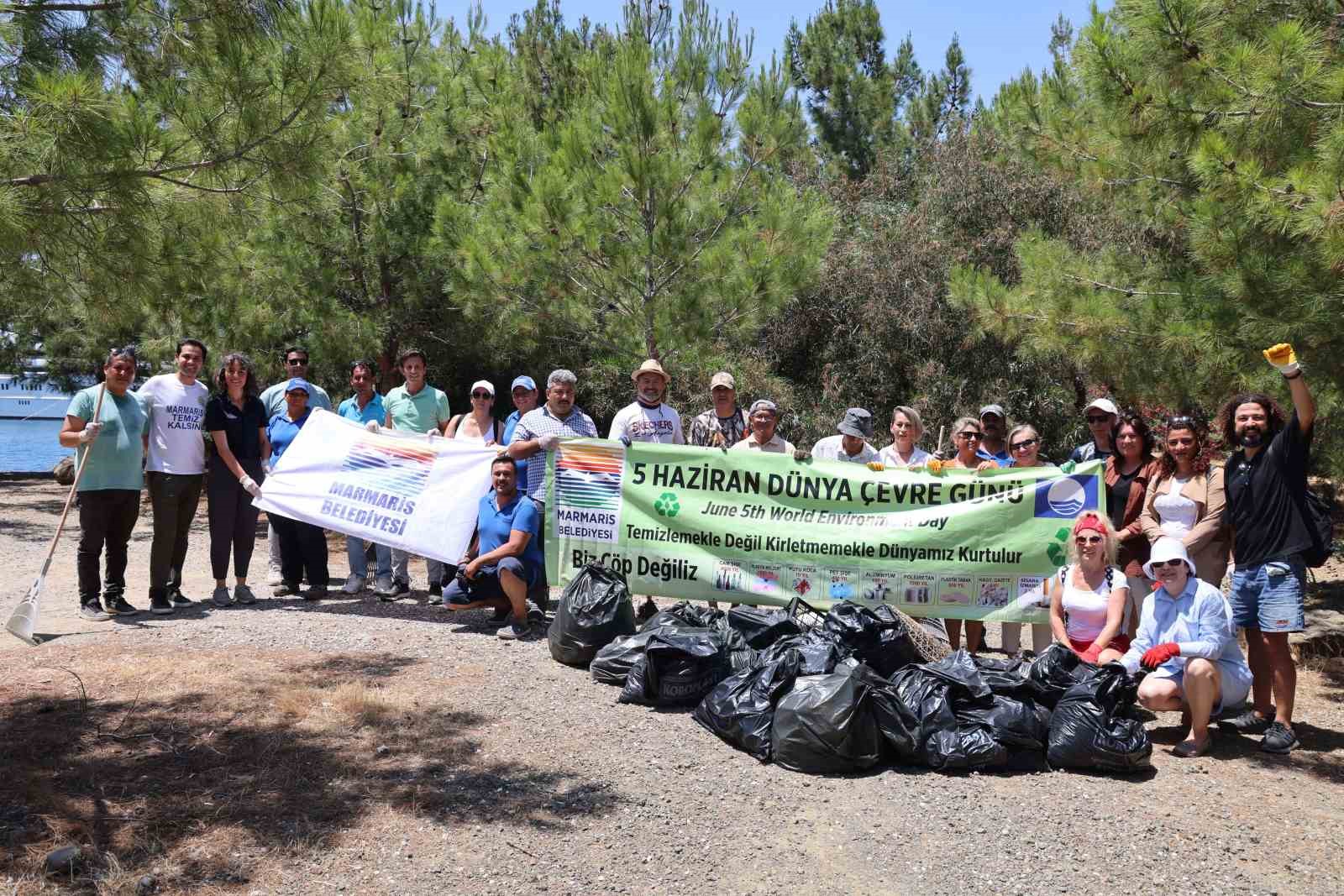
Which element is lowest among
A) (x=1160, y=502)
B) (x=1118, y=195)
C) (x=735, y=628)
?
(x=735, y=628)

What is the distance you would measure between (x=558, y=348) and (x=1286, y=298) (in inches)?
391

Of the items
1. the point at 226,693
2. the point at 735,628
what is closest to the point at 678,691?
the point at 735,628

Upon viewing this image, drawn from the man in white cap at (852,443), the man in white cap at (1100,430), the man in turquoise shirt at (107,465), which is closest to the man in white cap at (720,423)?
the man in white cap at (852,443)

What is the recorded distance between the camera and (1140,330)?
7.33m

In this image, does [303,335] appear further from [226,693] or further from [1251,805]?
[1251,805]

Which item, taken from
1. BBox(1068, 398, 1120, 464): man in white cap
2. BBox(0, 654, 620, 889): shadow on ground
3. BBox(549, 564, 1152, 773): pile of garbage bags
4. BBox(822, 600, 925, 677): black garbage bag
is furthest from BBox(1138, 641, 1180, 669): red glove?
BBox(0, 654, 620, 889): shadow on ground

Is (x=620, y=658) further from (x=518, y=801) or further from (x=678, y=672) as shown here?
(x=518, y=801)

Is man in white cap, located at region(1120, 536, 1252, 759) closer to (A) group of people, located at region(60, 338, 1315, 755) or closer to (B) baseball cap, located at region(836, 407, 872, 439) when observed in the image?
(A) group of people, located at region(60, 338, 1315, 755)

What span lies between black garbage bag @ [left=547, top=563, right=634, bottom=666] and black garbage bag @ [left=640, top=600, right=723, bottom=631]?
180mm

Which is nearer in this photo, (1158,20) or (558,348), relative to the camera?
(1158,20)

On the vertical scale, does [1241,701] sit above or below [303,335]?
below

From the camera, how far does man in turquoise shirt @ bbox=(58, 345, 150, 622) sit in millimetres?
6785

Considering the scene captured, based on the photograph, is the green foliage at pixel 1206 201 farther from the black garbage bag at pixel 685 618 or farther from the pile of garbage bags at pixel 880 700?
the black garbage bag at pixel 685 618

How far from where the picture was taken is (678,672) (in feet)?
18.1
